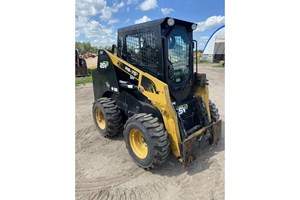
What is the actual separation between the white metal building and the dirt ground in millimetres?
108

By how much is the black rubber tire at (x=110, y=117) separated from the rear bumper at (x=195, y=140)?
83 cm

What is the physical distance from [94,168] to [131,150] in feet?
1.10

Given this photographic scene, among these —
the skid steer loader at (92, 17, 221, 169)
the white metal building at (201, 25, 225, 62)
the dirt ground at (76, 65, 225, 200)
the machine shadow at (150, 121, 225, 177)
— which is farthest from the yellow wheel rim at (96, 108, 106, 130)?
the white metal building at (201, 25, 225, 62)

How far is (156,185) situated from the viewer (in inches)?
64.2

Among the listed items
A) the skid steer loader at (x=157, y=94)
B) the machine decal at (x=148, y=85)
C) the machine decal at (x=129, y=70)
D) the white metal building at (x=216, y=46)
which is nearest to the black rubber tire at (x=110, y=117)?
the skid steer loader at (x=157, y=94)

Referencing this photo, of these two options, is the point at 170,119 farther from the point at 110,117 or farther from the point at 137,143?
the point at 110,117

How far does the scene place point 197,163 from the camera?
1.81 m

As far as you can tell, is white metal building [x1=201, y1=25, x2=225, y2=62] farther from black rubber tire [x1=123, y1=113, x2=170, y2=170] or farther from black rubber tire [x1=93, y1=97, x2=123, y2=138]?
black rubber tire [x1=93, y1=97, x2=123, y2=138]

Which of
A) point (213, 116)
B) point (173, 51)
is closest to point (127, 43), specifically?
point (173, 51)

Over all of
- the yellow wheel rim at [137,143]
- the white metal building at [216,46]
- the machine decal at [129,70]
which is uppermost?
the white metal building at [216,46]

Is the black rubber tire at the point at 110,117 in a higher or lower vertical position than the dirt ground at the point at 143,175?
higher

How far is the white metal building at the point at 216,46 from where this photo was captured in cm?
144

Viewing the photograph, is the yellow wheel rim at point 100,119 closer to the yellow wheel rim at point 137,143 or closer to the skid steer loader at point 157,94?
the skid steer loader at point 157,94

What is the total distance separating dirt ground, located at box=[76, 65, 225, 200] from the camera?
5.04ft
